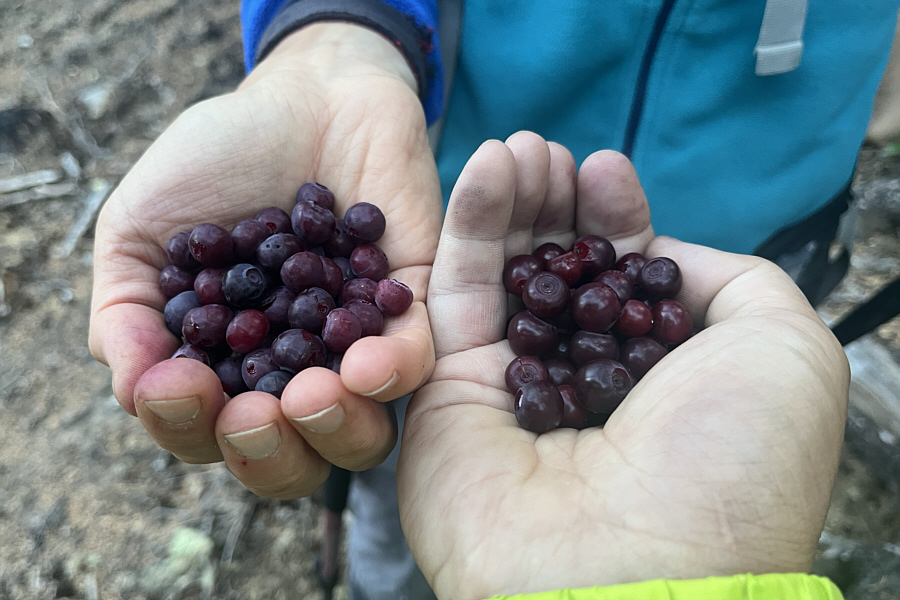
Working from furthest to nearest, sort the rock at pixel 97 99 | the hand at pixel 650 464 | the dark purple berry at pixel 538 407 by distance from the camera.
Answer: the rock at pixel 97 99, the dark purple berry at pixel 538 407, the hand at pixel 650 464

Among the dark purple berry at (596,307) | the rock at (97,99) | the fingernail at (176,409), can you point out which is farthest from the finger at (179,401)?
the rock at (97,99)

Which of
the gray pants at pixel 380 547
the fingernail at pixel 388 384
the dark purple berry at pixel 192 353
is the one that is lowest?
the gray pants at pixel 380 547

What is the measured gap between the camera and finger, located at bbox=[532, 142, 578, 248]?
2092mm

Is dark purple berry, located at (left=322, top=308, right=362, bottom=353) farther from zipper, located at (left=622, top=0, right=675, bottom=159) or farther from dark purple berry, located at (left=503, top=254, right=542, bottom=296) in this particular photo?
zipper, located at (left=622, top=0, right=675, bottom=159)

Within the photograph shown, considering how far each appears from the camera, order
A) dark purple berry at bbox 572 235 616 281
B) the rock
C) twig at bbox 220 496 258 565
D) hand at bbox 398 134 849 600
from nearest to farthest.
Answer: hand at bbox 398 134 849 600
dark purple berry at bbox 572 235 616 281
twig at bbox 220 496 258 565
the rock

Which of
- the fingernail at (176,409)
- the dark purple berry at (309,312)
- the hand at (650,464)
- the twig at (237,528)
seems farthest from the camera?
the twig at (237,528)

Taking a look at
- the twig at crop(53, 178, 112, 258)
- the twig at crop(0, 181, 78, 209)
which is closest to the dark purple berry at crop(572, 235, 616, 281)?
the twig at crop(53, 178, 112, 258)

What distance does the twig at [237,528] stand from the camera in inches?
106

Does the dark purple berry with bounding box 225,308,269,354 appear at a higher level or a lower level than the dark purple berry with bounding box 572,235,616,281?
lower

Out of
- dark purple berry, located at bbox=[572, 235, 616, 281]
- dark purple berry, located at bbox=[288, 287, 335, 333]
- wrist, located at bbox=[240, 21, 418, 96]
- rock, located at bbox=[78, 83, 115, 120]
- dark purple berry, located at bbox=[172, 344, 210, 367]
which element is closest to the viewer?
dark purple berry, located at bbox=[172, 344, 210, 367]

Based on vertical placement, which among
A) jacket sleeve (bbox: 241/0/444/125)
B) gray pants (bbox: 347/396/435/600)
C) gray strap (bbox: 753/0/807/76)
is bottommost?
gray pants (bbox: 347/396/435/600)

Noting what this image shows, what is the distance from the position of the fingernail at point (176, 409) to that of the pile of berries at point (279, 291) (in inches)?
9.7

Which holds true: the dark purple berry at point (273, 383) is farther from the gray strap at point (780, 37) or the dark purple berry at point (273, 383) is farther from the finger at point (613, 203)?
the gray strap at point (780, 37)

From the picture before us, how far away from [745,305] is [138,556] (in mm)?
2610
